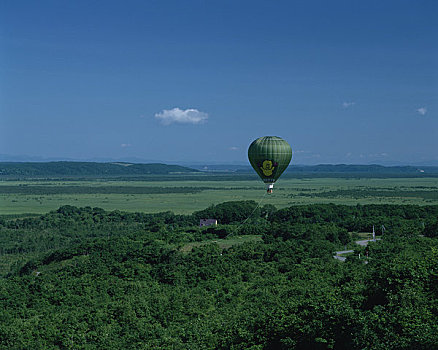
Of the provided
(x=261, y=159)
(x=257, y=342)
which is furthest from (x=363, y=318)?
(x=261, y=159)

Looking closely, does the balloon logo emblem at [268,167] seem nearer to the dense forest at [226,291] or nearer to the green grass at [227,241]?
the dense forest at [226,291]

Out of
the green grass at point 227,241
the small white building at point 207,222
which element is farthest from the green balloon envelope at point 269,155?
the small white building at point 207,222

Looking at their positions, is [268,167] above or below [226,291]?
above

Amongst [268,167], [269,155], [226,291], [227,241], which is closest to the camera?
[226,291]

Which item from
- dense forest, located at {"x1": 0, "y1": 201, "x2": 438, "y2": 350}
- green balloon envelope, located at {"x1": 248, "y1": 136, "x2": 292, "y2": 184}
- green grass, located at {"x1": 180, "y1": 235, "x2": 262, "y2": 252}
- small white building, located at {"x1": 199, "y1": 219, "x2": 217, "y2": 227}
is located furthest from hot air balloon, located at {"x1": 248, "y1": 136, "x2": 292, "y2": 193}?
small white building, located at {"x1": 199, "y1": 219, "x2": 217, "y2": 227}

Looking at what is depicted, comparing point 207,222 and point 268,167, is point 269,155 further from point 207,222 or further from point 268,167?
point 207,222

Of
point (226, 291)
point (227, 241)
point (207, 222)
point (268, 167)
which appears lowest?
point (226, 291)

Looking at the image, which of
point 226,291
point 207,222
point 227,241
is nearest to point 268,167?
point 226,291

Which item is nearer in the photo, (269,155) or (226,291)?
(226,291)
